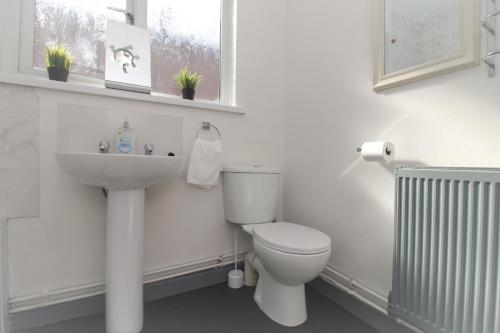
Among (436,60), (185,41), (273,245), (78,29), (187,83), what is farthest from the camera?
(185,41)

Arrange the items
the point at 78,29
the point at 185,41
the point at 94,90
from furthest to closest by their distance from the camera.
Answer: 1. the point at 185,41
2. the point at 78,29
3. the point at 94,90

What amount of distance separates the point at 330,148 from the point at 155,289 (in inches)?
49.0

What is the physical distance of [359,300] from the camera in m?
1.20

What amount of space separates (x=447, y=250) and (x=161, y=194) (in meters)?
1.28

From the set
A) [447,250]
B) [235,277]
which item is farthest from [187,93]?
[447,250]

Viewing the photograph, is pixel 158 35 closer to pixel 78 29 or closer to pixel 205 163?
pixel 78 29

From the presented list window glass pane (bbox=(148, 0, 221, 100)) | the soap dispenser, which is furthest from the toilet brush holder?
window glass pane (bbox=(148, 0, 221, 100))

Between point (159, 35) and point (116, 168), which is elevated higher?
point (159, 35)

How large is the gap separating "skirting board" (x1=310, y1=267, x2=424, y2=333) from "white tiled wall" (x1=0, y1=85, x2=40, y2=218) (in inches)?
59.3

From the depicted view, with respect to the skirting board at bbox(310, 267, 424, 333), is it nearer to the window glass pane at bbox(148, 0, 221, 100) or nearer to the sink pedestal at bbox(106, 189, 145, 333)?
the sink pedestal at bbox(106, 189, 145, 333)

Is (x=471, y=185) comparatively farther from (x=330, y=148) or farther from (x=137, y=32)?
(x=137, y=32)

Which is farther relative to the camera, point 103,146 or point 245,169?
point 245,169

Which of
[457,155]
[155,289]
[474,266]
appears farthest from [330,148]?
[155,289]

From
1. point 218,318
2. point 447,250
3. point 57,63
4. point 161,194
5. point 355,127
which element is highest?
point 57,63
